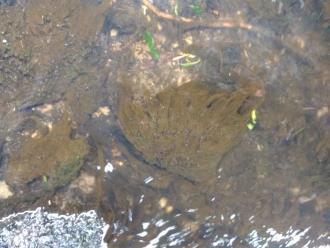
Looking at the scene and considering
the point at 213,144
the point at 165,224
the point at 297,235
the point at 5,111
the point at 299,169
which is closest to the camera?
the point at 5,111

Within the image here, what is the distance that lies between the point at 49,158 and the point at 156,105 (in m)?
0.86

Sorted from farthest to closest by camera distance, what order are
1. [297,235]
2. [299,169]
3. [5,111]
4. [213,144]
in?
[297,235]
[299,169]
[213,144]
[5,111]

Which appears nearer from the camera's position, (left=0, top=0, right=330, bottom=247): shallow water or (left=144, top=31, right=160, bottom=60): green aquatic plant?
(left=0, top=0, right=330, bottom=247): shallow water

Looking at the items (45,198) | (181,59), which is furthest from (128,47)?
(45,198)

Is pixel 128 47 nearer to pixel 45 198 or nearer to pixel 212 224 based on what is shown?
pixel 45 198

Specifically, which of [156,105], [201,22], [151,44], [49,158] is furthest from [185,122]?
[49,158]

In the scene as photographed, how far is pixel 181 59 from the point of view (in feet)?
9.00

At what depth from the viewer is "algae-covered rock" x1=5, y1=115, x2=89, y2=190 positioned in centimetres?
260

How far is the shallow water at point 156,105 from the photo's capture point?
260 cm

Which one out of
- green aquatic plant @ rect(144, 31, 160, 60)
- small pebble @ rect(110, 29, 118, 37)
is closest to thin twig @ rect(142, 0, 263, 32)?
green aquatic plant @ rect(144, 31, 160, 60)

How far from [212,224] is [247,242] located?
44cm

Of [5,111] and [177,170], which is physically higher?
[5,111]

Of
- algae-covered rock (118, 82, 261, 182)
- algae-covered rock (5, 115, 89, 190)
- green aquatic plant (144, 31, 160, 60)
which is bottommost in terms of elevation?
algae-covered rock (118, 82, 261, 182)

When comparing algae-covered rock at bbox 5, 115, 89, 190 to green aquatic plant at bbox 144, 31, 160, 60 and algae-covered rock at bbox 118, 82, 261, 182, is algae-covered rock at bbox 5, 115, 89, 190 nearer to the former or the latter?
algae-covered rock at bbox 118, 82, 261, 182
